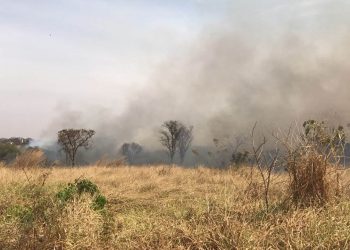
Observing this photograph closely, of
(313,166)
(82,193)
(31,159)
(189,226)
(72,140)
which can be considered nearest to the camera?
(189,226)

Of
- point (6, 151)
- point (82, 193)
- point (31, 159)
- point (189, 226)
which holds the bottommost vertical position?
point (189, 226)

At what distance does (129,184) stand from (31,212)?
14.0 feet

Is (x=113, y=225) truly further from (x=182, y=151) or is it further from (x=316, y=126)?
(x=182, y=151)

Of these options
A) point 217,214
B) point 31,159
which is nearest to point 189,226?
point 217,214

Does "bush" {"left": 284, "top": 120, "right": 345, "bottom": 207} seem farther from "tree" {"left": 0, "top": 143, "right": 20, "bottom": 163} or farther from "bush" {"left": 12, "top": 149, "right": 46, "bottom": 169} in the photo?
"tree" {"left": 0, "top": 143, "right": 20, "bottom": 163}

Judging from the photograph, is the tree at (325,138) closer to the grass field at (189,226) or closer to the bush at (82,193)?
the grass field at (189,226)

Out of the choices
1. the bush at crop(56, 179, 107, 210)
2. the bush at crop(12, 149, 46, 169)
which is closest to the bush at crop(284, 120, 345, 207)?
the bush at crop(56, 179, 107, 210)

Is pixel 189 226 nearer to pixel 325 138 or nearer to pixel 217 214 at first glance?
pixel 217 214

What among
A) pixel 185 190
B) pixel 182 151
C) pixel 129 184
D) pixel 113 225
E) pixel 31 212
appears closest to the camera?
pixel 113 225

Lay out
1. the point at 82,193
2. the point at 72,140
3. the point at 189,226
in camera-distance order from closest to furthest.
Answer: the point at 189,226, the point at 82,193, the point at 72,140

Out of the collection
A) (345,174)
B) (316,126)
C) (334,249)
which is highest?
(316,126)

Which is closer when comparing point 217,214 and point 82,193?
point 217,214

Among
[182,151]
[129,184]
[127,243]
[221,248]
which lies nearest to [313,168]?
[221,248]

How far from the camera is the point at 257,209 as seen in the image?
6453mm
